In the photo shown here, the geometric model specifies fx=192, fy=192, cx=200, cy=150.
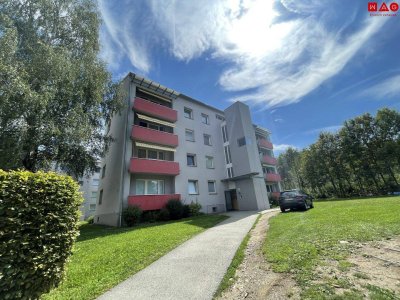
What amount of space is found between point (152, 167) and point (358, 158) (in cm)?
4156

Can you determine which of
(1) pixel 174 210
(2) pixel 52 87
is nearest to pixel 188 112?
(1) pixel 174 210

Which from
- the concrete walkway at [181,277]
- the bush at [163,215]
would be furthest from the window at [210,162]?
the concrete walkway at [181,277]

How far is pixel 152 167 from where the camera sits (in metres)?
18.4

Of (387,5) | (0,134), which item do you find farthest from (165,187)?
(387,5)

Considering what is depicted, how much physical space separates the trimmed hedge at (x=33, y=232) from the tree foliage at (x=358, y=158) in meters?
46.6

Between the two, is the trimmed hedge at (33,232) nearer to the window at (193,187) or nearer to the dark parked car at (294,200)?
the dark parked car at (294,200)

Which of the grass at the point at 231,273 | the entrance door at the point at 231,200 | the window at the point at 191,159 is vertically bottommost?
the grass at the point at 231,273

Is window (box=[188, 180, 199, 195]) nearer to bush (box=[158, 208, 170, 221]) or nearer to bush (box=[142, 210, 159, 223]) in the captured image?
bush (box=[158, 208, 170, 221])

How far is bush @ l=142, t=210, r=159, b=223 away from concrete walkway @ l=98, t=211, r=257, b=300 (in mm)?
10741

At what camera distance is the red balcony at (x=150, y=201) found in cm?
1680

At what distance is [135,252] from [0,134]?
39.7 ft

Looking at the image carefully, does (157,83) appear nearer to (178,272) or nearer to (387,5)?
(387,5)

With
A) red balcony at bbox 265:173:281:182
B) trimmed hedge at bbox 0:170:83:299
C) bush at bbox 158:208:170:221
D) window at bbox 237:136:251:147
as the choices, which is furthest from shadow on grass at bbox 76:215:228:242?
red balcony at bbox 265:173:281:182

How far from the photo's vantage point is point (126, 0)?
12.6 metres
